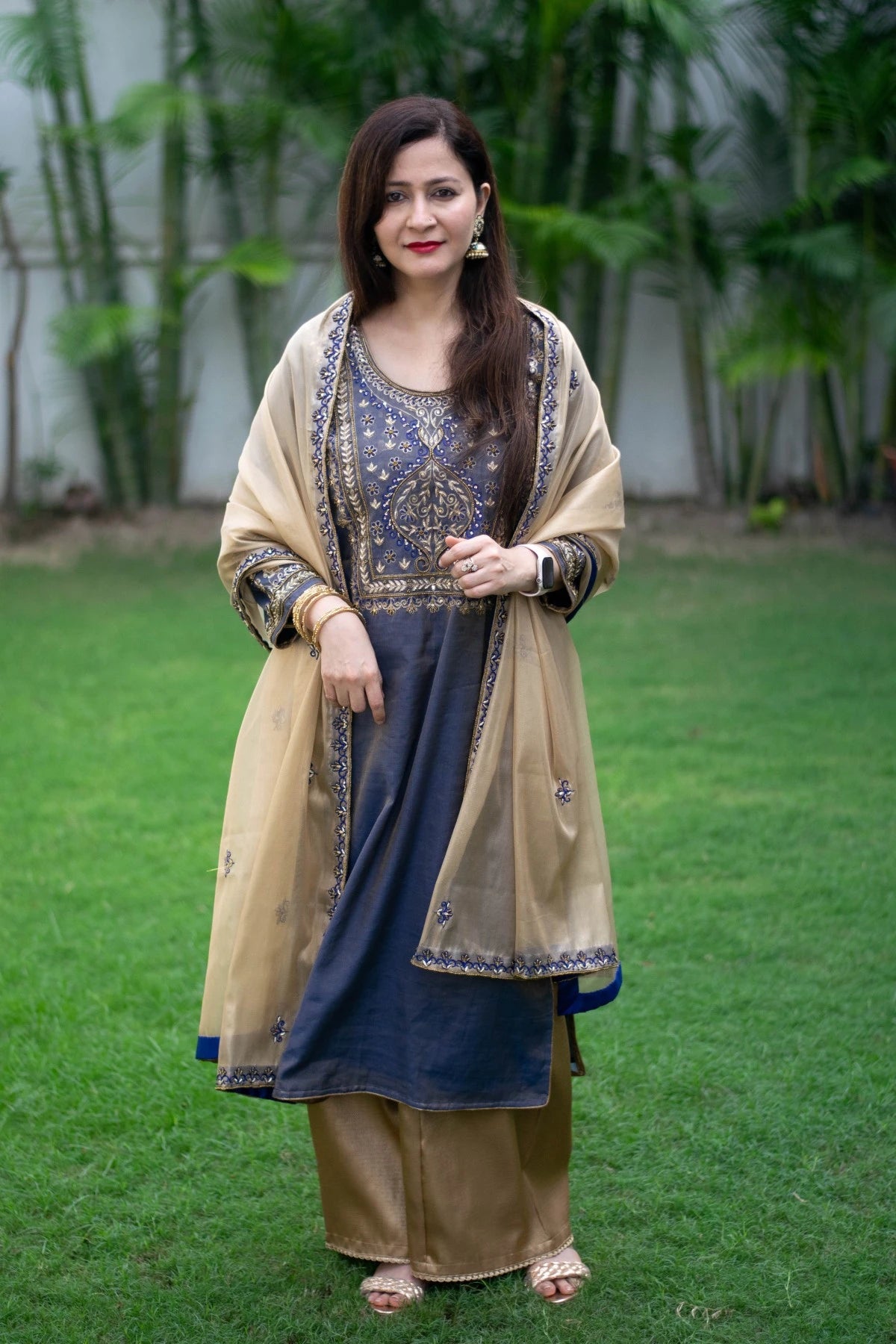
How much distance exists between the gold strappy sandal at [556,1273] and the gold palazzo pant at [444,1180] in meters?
0.02

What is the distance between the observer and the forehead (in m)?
2.28

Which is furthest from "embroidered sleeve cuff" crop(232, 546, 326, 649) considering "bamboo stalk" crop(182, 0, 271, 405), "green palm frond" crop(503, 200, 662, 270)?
"bamboo stalk" crop(182, 0, 271, 405)

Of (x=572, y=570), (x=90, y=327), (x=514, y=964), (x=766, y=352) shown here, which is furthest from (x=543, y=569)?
(x=90, y=327)

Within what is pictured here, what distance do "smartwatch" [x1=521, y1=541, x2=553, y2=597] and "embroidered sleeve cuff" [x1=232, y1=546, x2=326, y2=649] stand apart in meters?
0.34

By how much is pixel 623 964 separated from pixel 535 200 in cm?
719

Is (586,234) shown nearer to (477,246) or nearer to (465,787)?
(477,246)

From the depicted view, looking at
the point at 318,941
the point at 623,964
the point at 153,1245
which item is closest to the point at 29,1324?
the point at 153,1245

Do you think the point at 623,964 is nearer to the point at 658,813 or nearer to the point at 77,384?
the point at 658,813

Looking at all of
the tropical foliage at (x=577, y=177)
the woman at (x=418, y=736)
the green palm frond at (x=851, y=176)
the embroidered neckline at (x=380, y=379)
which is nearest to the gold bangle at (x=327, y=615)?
the woman at (x=418, y=736)

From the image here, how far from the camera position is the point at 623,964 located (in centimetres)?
369

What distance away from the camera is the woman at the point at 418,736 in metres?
2.31

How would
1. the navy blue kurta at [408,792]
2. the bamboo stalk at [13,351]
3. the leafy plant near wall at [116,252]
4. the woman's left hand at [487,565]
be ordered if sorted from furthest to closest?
the bamboo stalk at [13,351], the leafy plant near wall at [116,252], the navy blue kurta at [408,792], the woman's left hand at [487,565]

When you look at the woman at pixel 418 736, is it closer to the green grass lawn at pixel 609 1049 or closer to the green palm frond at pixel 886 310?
the green grass lawn at pixel 609 1049

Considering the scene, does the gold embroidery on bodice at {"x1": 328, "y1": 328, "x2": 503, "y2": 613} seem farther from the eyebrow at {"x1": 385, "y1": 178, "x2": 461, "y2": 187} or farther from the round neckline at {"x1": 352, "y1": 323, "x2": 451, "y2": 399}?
the eyebrow at {"x1": 385, "y1": 178, "x2": 461, "y2": 187}
